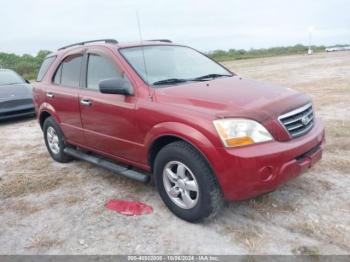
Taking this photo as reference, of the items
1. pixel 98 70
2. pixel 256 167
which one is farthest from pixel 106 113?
pixel 256 167

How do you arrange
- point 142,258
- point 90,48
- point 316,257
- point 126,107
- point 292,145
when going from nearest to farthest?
point 316,257 < point 142,258 < point 292,145 < point 126,107 < point 90,48

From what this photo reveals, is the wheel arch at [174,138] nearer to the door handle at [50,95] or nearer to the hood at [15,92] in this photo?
the door handle at [50,95]

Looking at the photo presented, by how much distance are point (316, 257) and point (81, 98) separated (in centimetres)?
324

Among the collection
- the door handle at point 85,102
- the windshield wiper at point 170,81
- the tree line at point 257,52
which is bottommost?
the tree line at point 257,52

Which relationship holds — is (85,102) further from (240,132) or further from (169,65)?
(240,132)

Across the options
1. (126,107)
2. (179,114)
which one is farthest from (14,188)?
(179,114)

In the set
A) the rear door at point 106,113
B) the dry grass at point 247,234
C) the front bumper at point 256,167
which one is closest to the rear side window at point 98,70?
the rear door at point 106,113

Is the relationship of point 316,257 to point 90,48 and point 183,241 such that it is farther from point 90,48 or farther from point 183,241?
point 90,48

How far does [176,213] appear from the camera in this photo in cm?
368

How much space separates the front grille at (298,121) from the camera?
3.39 metres

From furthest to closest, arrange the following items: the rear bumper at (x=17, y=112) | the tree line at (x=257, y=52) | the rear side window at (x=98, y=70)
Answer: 1. the tree line at (x=257, y=52)
2. the rear bumper at (x=17, y=112)
3. the rear side window at (x=98, y=70)

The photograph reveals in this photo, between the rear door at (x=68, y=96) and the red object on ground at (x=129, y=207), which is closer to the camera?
the red object on ground at (x=129, y=207)

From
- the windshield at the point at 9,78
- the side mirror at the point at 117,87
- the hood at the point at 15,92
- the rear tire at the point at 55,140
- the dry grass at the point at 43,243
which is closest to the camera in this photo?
the dry grass at the point at 43,243

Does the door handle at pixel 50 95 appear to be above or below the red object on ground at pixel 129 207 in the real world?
above
